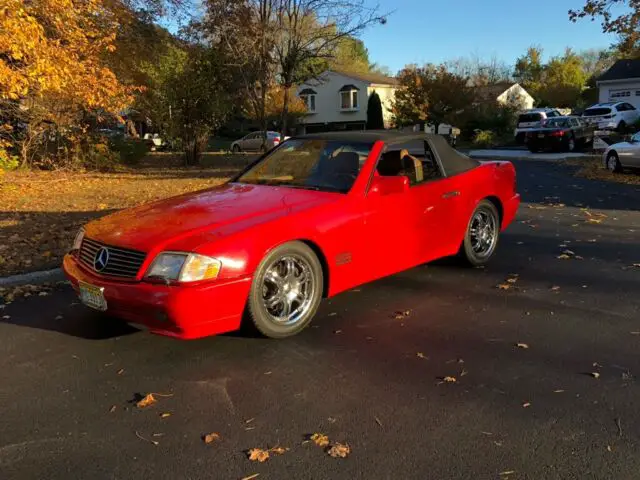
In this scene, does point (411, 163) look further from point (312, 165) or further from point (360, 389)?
point (360, 389)

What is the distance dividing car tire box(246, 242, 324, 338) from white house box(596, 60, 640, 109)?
134 ft

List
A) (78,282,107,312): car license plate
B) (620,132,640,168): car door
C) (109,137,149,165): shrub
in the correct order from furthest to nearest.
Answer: (109,137,149,165): shrub
(620,132,640,168): car door
(78,282,107,312): car license plate

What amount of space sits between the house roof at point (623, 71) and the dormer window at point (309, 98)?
24.7 m

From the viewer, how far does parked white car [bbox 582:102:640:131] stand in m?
29.4

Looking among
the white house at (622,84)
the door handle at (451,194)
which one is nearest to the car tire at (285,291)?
the door handle at (451,194)

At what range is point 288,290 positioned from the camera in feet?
14.1

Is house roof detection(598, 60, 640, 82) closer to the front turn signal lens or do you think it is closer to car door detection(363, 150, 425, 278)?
car door detection(363, 150, 425, 278)

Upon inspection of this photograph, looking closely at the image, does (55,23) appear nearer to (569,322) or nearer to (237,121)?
(569,322)

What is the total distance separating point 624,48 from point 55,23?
15078 millimetres

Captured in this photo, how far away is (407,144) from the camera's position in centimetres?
555

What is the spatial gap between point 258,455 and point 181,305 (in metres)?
1.20

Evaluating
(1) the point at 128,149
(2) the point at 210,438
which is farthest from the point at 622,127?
(2) the point at 210,438

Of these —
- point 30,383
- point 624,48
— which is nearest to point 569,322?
point 30,383

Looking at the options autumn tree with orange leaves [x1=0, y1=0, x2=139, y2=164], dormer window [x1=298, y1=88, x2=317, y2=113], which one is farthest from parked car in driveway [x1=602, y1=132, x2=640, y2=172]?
dormer window [x1=298, y1=88, x2=317, y2=113]
